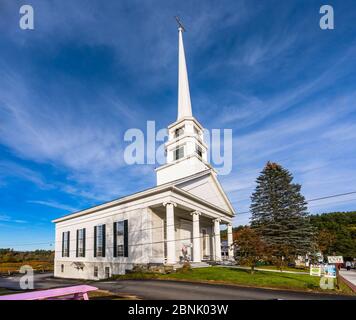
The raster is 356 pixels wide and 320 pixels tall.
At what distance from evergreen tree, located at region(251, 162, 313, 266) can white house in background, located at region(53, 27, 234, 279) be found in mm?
5252

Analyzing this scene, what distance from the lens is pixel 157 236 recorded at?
2119 centimetres

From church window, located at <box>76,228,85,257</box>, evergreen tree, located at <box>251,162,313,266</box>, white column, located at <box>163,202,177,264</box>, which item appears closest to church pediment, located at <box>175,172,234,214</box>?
white column, located at <box>163,202,177,264</box>

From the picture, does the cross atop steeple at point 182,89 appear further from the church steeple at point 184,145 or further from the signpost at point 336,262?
the signpost at point 336,262

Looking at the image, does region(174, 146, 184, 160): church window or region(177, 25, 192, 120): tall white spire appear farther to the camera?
region(177, 25, 192, 120): tall white spire

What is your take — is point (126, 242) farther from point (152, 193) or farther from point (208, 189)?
point (208, 189)

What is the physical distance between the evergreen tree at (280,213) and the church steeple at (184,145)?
11640 mm

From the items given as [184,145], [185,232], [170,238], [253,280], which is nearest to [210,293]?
[253,280]

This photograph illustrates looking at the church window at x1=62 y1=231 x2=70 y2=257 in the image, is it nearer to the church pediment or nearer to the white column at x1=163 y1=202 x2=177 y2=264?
the white column at x1=163 y1=202 x2=177 y2=264

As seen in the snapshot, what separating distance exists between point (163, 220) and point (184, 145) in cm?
837

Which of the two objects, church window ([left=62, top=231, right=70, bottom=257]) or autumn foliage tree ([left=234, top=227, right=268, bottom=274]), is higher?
autumn foliage tree ([left=234, top=227, right=268, bottom=274])

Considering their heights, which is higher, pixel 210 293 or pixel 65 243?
pixel 210 293

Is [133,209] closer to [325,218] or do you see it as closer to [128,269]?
[128,269]

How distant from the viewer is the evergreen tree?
29422 mm

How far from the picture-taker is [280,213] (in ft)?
106
